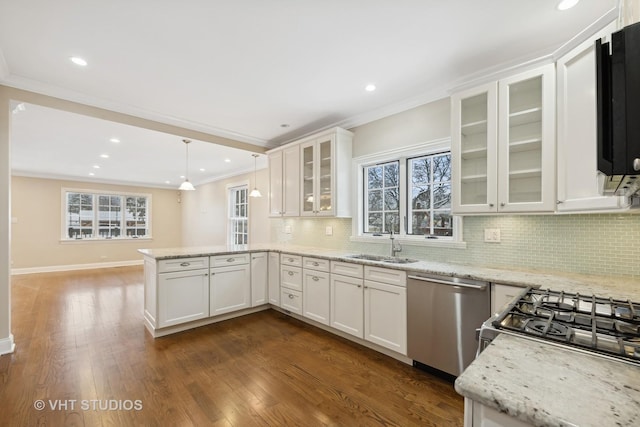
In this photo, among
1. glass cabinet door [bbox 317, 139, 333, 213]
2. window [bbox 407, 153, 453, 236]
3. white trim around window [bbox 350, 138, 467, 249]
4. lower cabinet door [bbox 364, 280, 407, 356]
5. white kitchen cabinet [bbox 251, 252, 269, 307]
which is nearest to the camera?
lower cabinet door [bbox 364, 280, 407, 356]

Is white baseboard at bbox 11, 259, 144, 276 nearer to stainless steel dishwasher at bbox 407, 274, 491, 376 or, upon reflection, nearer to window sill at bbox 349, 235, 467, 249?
window sill at bbox 349, 235, 467, 249

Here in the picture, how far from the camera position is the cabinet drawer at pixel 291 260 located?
3.62m

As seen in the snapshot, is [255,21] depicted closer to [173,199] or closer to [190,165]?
[190,165]

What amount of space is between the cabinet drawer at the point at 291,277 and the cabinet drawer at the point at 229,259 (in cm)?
51

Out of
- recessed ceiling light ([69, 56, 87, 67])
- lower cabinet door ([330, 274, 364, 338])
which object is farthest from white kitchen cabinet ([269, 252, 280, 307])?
recessed ceiling light ([69, 56, 87, 67])

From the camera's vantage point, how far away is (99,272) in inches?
285

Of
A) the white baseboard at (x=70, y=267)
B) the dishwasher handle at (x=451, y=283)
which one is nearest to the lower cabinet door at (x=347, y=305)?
the dishwasher handle at (x=451, y=283)

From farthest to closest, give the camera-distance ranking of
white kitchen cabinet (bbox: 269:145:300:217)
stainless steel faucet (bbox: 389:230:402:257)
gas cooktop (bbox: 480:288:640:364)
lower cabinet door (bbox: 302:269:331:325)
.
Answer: white kitchen cabinet (bbox: 269:145:300:217), lower cabinet door (bbox: 302:269:331:325), stainless steel faucet (bbox: 389:230:402:257), gas cooktop (bbox: 480:288:640:364)

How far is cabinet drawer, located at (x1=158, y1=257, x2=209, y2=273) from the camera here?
10.4ft

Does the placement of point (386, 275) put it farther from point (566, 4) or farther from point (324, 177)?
point (566, 4)

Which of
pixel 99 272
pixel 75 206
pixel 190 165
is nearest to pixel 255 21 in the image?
pixel 190 165

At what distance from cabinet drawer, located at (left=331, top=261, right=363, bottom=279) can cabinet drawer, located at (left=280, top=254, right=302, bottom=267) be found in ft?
1.94

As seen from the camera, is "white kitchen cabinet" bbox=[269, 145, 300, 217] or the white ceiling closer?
the white ceiling

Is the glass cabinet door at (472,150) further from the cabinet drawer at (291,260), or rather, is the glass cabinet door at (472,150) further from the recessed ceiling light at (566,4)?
the cabinet drawer at (291,260)
